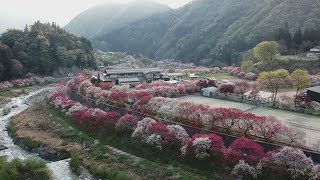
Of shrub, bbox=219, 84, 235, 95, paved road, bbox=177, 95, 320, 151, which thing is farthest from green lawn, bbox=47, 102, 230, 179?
shrub, bbox=219, 84, 235, 95

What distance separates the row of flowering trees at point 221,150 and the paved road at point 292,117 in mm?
4044

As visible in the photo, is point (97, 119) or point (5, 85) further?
point (5, 85)

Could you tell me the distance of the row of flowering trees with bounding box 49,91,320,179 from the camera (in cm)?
2775

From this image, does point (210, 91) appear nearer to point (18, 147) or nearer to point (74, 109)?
point (74, 109)

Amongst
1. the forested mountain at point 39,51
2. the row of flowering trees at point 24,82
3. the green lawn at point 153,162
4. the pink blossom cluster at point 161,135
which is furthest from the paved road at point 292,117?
the forested mountain at point 39,51

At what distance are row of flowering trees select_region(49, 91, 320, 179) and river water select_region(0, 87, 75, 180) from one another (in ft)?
26.2

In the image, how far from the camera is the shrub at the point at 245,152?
29.3 m

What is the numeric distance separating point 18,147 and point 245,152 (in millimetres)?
26320

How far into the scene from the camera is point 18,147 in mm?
41625

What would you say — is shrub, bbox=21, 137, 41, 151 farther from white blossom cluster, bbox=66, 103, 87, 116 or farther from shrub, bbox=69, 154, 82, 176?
white blossom cluster, bbox=66, 103, 87, 116

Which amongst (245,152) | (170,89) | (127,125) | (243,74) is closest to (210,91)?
(170,89)

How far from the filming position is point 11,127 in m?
49.0

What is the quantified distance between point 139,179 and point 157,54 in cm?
15712

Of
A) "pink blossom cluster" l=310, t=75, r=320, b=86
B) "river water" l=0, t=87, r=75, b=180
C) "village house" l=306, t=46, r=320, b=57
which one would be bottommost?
"river water" l=0, t=87, r=75, b=180
